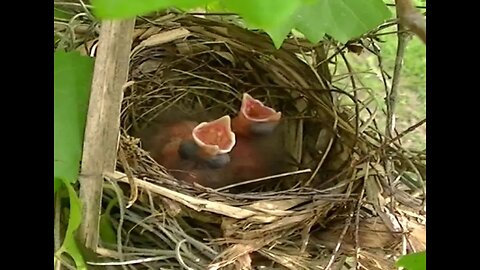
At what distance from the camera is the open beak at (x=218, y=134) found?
117 cm

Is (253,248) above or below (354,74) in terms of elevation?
below

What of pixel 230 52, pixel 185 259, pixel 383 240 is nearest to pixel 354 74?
pixel 230 52

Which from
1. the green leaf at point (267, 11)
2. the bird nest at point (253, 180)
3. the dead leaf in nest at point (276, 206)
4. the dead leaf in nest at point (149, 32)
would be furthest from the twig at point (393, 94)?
the green leaf at point (267, 11)

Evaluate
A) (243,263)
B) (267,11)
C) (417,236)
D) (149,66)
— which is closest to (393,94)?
(417,236)

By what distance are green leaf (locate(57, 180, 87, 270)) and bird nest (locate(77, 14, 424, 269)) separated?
0.09 metres

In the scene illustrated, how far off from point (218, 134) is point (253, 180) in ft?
0.33

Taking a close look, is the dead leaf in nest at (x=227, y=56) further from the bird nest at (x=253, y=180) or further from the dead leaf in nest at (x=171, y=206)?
the dead leaf in nest at (x=171, y=206)

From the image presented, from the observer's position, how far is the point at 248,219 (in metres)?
0.85

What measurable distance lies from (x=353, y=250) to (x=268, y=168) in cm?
38
